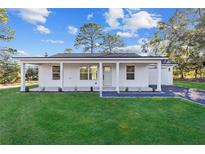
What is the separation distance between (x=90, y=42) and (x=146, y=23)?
9.91m

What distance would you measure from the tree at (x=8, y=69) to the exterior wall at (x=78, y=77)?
34.5ft

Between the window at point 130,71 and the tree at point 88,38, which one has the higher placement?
the tree at point 88,38

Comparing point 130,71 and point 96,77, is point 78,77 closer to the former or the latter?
point 96,77

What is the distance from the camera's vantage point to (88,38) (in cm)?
3089

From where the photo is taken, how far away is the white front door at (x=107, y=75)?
15445 millimetres

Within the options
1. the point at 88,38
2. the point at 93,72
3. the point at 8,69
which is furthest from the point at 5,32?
the point at 88,38

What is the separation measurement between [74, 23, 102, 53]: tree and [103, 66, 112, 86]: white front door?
52.4 feet

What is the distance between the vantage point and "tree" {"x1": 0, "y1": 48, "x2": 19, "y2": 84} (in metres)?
24.2

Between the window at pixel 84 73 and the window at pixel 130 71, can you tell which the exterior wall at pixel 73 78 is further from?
the window at pixel 130 71

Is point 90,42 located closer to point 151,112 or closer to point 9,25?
point 9,25

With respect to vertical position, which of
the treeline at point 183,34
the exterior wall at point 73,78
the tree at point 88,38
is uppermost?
the tree at point 88,38

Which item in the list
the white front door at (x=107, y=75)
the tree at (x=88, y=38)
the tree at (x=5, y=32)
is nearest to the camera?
the white front door at (x=107, y=75)

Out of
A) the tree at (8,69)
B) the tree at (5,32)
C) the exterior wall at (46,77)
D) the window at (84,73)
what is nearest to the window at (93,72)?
the window at (84,73)
